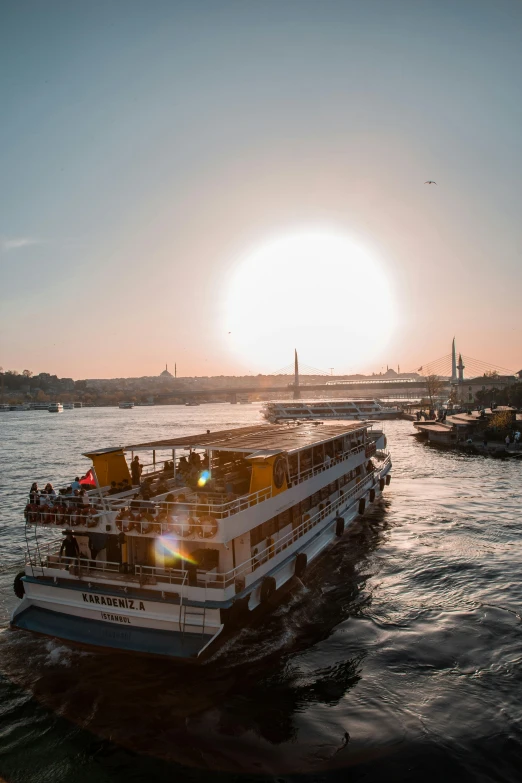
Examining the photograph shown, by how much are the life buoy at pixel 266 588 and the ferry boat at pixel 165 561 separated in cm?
3

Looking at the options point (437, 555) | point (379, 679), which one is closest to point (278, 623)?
point (379, 679)

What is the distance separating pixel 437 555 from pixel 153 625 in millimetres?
12208

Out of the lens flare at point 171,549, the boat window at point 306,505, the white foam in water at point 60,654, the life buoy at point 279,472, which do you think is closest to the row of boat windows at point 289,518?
the boat window at point 306,505

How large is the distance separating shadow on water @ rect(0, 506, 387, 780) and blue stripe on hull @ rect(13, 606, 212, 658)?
3.10 ft

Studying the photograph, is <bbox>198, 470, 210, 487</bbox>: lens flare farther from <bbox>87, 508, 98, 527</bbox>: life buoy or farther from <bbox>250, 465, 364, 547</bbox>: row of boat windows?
<bbox>87, 508, 98, 527</bbox>: life buoy

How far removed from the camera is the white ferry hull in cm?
1096

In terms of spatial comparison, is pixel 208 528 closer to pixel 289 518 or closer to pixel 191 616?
pixel 191 616

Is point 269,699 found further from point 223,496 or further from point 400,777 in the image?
point 223,496

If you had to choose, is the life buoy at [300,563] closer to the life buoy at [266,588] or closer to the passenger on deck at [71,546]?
the life buoy at [266,588]

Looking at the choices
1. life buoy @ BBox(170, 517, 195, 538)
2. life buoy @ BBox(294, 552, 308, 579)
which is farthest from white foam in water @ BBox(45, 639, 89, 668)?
life buoy @ BBox(294, 552, 308, 579)

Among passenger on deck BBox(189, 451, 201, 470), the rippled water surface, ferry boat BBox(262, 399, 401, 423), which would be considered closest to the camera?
the rippled water surface

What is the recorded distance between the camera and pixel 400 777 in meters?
8.79

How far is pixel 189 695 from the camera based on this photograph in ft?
35.5

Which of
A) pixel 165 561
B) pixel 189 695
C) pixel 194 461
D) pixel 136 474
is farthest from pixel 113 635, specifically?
pixel 194 461
